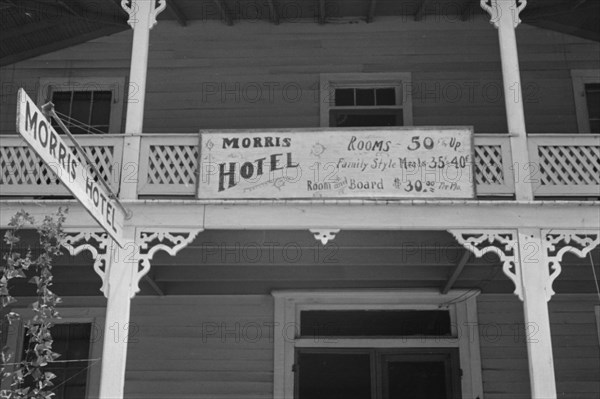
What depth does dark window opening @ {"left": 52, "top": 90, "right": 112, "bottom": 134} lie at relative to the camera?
38.4 feet

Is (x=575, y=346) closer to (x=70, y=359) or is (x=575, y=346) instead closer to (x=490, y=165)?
(x=490, y=165)

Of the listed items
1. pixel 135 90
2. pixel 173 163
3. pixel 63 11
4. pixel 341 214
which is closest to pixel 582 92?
pixel 341 214

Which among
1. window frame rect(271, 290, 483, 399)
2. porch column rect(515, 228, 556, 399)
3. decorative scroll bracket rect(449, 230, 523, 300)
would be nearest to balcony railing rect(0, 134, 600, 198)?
decorative scroll bracket rect(449, 230, 523, 300)

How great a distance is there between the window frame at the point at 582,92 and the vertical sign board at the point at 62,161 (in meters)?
6.90

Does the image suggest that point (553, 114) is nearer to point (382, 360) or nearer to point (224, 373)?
point (382, 360)

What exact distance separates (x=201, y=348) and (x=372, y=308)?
2.42m

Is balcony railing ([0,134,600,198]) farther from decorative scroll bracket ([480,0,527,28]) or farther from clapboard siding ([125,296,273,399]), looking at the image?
clapboard siding ([125,296,273,399])

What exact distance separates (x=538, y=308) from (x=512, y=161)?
64.6 inches

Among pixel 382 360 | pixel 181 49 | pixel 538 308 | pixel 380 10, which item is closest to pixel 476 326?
pixel 382 360

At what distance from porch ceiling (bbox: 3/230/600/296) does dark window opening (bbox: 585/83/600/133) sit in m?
2.36

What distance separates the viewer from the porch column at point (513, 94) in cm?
857

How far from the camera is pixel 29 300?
1093cm

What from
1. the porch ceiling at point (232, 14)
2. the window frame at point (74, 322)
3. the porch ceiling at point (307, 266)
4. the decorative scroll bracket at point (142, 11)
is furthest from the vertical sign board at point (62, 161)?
the porch ceiling at point (232, 14)

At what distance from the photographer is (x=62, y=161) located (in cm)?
632
